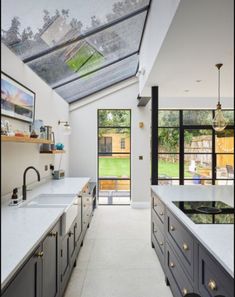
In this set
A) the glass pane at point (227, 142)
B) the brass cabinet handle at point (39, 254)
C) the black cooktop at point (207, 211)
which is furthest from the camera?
the black cooktop at point (207, 211)

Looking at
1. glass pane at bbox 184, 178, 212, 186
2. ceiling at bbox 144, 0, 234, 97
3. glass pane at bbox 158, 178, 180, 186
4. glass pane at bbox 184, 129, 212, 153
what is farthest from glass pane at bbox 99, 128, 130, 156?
ceiling at bbox 144, 0, 234, 97

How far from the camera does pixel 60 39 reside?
2936 mm

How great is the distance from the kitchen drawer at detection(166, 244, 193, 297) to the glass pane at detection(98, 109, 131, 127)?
3.93m

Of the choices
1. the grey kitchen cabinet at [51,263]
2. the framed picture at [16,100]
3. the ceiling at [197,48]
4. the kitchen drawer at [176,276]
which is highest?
the ceiling at [197,48]

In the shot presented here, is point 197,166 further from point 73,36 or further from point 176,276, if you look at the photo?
point 73,36

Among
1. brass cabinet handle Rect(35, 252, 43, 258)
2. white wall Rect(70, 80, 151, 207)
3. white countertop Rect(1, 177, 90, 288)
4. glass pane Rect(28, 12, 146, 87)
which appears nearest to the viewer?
white countertop Rect(1, 177, 90, 288)

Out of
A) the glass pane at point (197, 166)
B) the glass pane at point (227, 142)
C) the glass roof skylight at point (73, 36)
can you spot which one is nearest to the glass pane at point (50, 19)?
the glass roof skylight at point (73, 36)

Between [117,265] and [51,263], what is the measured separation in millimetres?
1362

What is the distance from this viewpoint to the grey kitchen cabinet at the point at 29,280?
1153 mm

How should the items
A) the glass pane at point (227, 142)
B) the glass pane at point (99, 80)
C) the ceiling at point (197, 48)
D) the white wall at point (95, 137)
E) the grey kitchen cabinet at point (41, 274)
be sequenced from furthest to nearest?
the white wall at point (95, 137), the glass pane at point (99, 80), the ceiling at point (197, 48), the grey kitchen cabinet at point (41, 274), the glass pane at point (227, 142)

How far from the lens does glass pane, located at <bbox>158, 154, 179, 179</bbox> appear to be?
237 inches

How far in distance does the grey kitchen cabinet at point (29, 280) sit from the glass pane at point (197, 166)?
5000mm

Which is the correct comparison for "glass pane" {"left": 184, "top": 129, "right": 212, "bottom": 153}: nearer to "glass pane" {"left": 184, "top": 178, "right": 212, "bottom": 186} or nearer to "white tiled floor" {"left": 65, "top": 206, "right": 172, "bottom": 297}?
"glass pane" {"left": 184, "top": 178, "right": 212, "bottom": 186}

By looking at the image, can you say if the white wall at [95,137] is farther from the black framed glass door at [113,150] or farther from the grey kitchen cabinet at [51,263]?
the grey kitchen cabinet at [51,263]
